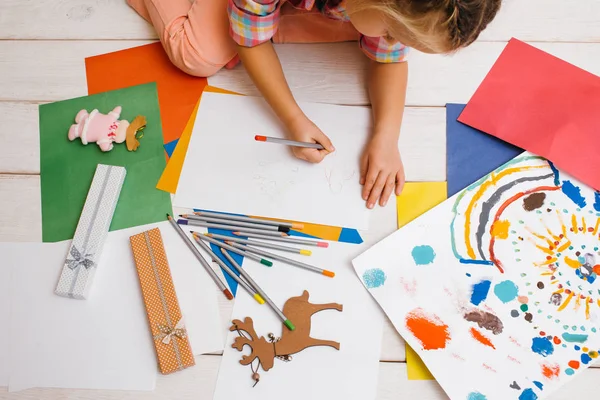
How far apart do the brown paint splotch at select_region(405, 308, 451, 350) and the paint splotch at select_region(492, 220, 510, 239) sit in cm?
14

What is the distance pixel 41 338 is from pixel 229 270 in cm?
25

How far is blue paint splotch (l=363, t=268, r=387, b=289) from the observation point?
26.8 inches

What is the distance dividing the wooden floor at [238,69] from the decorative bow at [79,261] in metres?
0.07

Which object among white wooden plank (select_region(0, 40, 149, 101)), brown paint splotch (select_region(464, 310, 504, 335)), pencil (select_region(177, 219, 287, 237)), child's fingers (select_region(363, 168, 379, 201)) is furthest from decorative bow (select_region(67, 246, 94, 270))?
brown paint splotch (select_region(464, 310, 504, 335))

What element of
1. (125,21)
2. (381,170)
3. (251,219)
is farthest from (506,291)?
(125,21)

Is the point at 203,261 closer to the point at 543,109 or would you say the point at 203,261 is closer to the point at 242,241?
the point at 242,241

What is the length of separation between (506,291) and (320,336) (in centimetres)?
24

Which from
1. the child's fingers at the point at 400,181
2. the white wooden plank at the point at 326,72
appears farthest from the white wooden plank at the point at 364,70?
the child's fingers at the point at 400,181

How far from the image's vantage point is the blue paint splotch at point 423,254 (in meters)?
0.69

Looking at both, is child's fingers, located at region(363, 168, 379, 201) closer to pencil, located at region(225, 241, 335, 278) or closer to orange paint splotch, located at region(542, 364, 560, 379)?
pencil, located at region(225, 241, 335, 278)

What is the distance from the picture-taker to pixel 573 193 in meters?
0.71

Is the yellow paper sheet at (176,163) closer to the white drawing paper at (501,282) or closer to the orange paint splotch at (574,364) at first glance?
the white drawing paper at (501,282)

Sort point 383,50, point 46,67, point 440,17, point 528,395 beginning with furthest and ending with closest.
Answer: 1. point 46,67
2. point 383,50
3. point 528,395
4. point 440,17

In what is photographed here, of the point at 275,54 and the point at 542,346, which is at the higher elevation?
the point at 275,54
